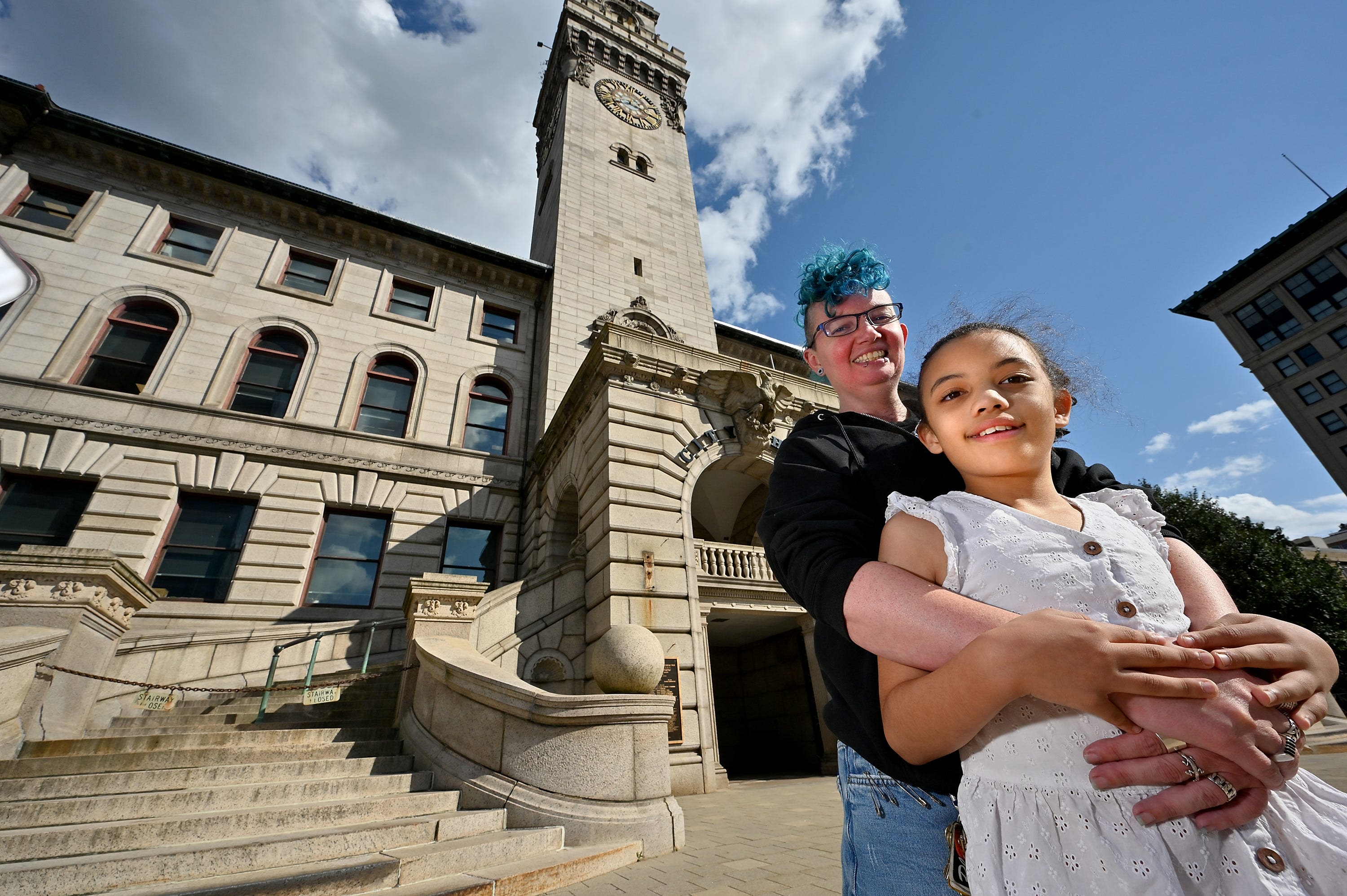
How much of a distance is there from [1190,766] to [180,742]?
375 inches

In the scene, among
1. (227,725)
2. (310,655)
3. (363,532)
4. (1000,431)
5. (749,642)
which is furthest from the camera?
(749,642)

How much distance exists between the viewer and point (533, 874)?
404 cm

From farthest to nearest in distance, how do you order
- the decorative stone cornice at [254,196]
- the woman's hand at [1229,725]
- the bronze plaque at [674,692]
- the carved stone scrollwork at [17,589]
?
the decorative stone cornice at [254,196] < the bronze plaque at [674,692] < the carved stone scrollwork at [17,589] < the woman's hand at [1229,725]

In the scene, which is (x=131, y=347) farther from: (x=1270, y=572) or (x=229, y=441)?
(x=1270, y=572)

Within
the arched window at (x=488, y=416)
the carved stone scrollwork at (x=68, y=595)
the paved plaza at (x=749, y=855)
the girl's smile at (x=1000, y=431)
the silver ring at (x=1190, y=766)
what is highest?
the arched window at (x=488, y=416)

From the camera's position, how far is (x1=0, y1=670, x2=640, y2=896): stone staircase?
3.68m

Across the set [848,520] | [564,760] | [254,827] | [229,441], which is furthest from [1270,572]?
[229,441]

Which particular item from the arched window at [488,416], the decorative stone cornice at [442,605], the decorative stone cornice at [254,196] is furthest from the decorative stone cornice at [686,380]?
the decorative stone cornice at [254,196]

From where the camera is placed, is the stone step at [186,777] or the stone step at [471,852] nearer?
the stone step at [471,852]

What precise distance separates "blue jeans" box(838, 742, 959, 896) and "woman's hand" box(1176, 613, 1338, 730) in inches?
29.1

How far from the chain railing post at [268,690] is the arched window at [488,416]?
25.2 ft

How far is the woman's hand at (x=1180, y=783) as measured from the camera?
0.97m

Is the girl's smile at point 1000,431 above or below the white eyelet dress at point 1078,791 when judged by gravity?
above

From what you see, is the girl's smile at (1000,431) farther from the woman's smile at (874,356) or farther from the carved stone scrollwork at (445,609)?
the carved stone scrollwork at (445,609)
